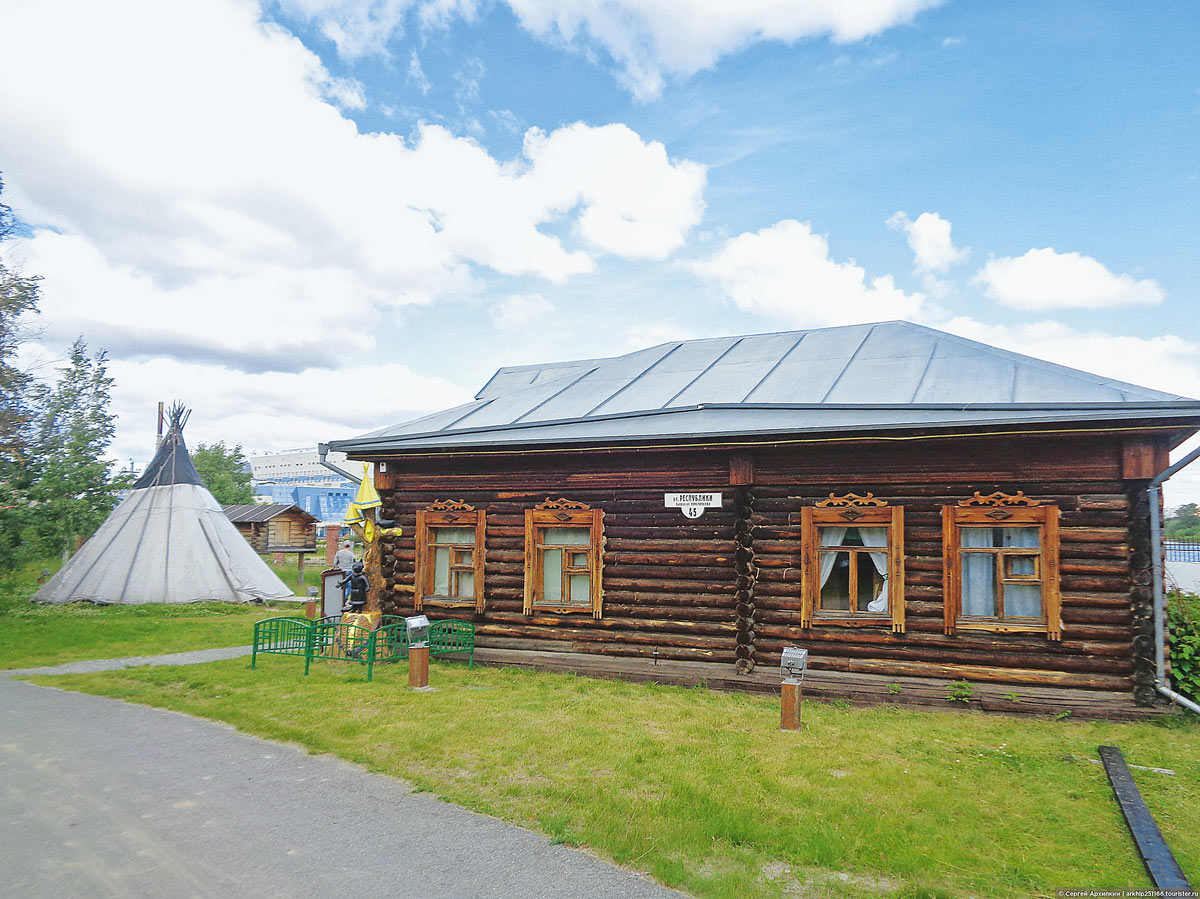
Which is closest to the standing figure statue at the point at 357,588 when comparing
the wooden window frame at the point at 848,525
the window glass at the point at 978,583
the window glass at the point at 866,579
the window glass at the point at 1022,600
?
the wooden window frame at the point at 848,525

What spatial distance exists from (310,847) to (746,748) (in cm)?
446

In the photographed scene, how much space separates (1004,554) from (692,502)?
4295mm

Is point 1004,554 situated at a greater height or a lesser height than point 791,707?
greater

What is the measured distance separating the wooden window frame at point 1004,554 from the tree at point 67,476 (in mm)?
24248

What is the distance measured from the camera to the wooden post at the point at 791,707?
28.3 ft

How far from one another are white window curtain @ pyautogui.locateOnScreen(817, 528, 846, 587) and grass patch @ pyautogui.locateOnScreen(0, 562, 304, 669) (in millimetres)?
12362

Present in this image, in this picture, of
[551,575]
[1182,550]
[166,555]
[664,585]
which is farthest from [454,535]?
[1182,550]

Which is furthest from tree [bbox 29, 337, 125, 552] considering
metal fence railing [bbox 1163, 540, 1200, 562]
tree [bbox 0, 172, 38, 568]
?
metal fence railing [bbox 1163, 540, 1200, 562]

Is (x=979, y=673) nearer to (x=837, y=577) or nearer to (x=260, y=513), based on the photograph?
(x=837, y=577)

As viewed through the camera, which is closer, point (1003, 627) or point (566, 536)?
point (1003, 627)

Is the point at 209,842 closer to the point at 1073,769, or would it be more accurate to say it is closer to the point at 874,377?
the point at 1073,769

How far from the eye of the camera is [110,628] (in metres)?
17.3

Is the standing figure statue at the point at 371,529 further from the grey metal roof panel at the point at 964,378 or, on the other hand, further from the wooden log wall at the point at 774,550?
the grey metal roof panel at the point at 964,378

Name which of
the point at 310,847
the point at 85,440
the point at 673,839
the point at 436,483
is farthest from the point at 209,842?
the point at 85,440
